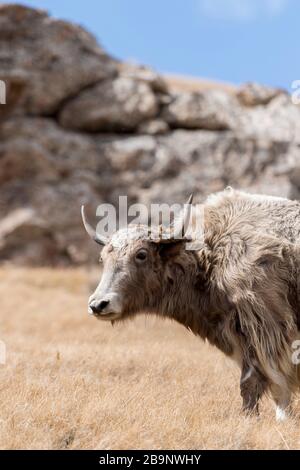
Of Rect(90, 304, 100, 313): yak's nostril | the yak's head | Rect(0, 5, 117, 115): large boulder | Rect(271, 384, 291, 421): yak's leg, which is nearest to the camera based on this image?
Rect(90, 304, 100, 313): yak's nostril

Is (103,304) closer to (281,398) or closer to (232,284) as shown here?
(232,284)

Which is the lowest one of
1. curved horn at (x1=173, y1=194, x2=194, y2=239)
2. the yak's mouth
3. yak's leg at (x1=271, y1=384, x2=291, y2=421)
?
yak's leg at (x1=271, y1=384, x2=291, y2=421)

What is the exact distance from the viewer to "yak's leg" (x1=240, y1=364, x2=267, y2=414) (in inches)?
290

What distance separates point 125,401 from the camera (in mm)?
6938

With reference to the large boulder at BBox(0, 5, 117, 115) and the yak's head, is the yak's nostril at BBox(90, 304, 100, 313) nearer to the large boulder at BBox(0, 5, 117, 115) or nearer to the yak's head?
the yak's head

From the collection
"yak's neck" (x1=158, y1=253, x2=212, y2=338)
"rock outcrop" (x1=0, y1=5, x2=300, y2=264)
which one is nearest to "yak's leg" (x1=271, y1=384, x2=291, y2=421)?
"yak's neck" (x1=158, y1=253, x2=212, y2=338)

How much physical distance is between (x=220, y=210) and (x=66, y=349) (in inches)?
150

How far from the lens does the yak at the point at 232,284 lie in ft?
24.3

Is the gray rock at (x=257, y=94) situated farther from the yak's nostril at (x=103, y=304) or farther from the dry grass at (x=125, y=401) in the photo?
the yak's nostril at (x=103, y=304)

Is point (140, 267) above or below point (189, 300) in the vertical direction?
above

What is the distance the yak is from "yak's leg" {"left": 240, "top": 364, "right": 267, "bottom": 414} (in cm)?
1

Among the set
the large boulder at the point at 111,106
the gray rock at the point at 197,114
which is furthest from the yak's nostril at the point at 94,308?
the gray rock at the point at 197,114

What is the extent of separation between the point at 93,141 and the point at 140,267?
18.3 meters

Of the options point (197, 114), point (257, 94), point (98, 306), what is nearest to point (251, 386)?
point (98, 306)
